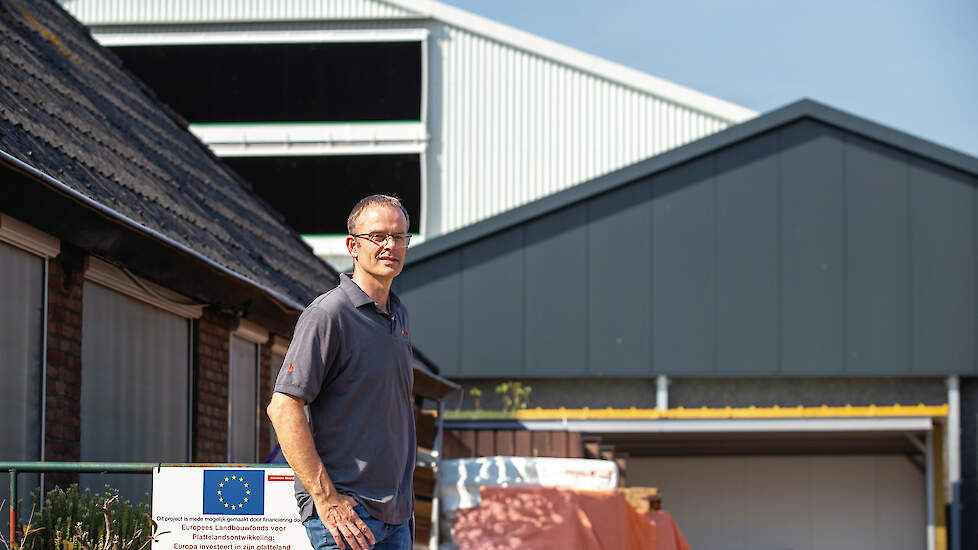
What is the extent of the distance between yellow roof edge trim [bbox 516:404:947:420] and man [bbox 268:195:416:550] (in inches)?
577

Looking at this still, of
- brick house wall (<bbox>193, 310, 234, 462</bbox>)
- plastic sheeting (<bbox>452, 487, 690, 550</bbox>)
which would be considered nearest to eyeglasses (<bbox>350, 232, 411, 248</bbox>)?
brick house wall (<bbox>193, 310, 234, 462</bbox>)

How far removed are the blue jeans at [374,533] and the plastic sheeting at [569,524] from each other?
7.09m

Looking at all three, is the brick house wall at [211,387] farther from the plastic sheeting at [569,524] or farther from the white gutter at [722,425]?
the white gutter at [722,425]

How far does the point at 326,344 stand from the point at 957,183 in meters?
16.1

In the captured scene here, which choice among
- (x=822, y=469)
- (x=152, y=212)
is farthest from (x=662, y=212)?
(x=152, y=212)

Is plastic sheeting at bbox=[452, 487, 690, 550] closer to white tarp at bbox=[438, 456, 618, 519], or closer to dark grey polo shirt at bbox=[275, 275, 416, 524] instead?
white tarp at bbox=[438, 456, 618, 519]

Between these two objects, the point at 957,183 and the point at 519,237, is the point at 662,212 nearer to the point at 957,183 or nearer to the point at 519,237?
the point at 519,237

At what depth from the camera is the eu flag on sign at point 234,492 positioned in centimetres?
536

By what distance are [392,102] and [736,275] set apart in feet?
47.6

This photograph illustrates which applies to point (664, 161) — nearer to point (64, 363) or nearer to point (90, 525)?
point (64, 363)

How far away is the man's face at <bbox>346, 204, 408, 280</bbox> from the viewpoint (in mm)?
4520

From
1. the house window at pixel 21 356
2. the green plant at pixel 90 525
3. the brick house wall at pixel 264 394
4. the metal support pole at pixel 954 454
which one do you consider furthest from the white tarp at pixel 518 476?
the metal support pole at pixel 954 454

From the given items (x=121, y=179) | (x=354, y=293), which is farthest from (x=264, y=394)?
(x=354, y=293)

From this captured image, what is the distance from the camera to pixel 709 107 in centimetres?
3139
